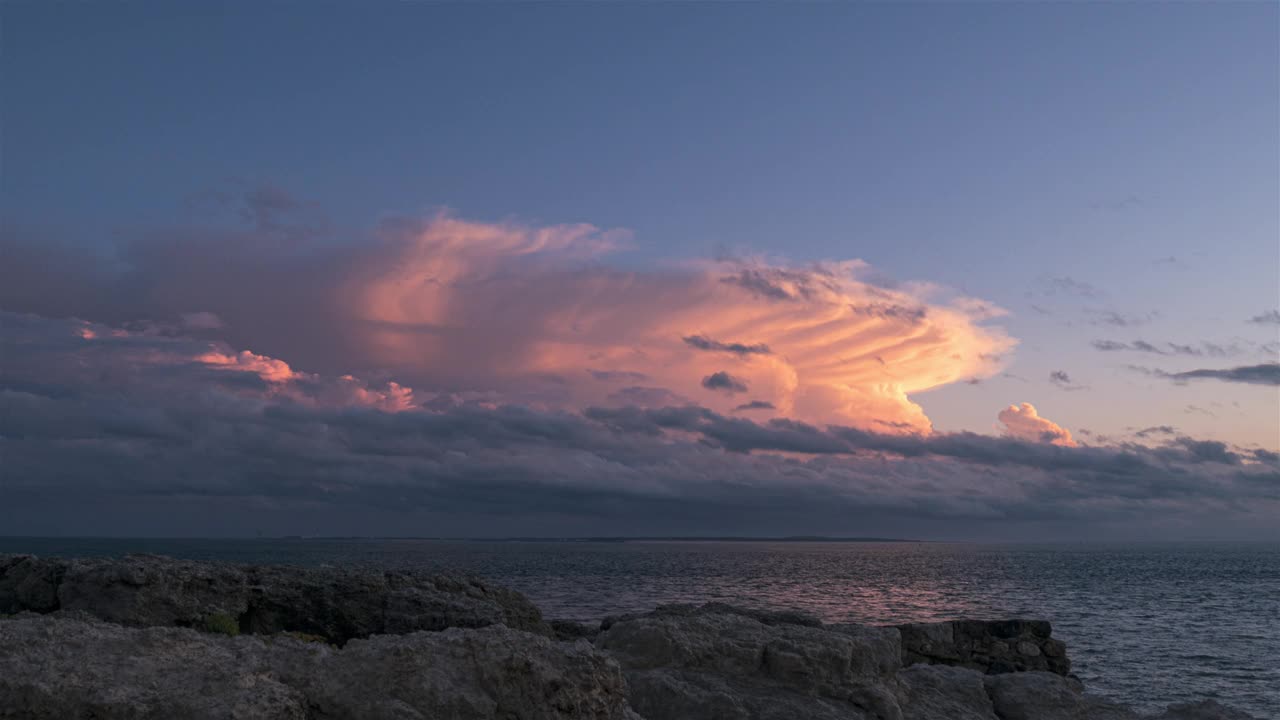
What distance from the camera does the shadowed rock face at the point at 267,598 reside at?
2109cm

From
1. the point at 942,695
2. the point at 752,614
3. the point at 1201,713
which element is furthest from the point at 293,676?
the point at 1201,713

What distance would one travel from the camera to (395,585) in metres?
22.7

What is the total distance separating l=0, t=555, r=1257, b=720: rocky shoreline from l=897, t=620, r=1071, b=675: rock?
36.0 ft

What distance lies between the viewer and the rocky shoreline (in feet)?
24.4

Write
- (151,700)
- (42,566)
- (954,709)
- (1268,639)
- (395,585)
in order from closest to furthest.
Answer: (151,700), (954,709), (395,585), (42,566), (1268,639)

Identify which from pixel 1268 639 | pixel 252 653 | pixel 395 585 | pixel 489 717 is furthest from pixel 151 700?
pixel 1268 639

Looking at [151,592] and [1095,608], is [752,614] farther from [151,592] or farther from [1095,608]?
[1095,608]

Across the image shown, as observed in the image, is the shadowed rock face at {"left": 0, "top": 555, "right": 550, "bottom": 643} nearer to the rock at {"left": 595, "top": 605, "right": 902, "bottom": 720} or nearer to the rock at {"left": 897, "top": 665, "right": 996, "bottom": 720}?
the rock at {"left": 595, "top": 605, "right": 902, "bottom": 720}

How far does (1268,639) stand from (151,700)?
198 feet

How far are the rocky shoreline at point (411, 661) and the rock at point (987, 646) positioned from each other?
10961mm

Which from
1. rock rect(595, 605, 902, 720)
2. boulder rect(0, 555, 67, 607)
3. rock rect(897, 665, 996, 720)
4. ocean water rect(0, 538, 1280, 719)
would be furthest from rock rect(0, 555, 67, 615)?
rock rect(897, 665, 996, 720)

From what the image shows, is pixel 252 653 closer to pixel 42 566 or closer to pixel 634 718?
pixel 634 718

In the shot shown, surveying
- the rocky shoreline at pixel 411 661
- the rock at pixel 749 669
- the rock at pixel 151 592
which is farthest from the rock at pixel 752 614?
the rock at pixel 151 592

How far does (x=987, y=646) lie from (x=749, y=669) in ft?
77.3
